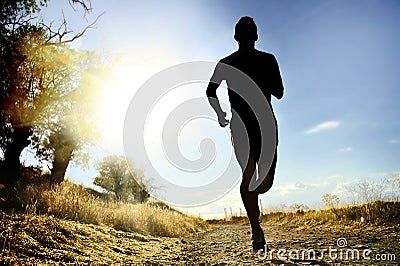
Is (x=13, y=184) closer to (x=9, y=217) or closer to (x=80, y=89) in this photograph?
(x=80, y=89)

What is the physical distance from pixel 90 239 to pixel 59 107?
74.9ft

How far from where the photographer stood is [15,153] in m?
24.4

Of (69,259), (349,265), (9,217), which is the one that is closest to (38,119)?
(9,217)

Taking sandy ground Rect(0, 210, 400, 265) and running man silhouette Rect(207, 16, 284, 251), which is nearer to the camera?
sandy ground Rect(0, 210, 400, 265)

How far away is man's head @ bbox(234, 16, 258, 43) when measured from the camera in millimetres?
4715

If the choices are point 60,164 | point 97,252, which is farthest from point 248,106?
point 60,164

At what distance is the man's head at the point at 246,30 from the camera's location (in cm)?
471

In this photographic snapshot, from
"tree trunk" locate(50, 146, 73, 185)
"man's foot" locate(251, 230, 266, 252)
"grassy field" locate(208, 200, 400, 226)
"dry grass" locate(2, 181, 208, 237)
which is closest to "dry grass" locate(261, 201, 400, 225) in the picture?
"grassy field" locate(208, 200, 400, 226)

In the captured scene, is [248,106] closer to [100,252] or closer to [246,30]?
[246,30]

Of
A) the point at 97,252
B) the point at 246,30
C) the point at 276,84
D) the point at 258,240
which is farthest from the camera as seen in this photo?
the point at 246,30

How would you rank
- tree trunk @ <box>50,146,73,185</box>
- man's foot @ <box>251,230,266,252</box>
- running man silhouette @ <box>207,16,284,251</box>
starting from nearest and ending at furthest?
man's foot @ <box>251,230,266,252</box> < running man silhouette @ <box>207,16,284,251</box> < tree trunk @ <box>50,146,73,185</box>

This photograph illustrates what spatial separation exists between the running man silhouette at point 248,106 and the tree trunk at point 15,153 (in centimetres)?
2303

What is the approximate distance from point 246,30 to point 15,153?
24.9 m

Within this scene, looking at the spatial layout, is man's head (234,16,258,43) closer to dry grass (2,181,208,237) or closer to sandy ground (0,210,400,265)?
sandy ground (0,210,400,265)
